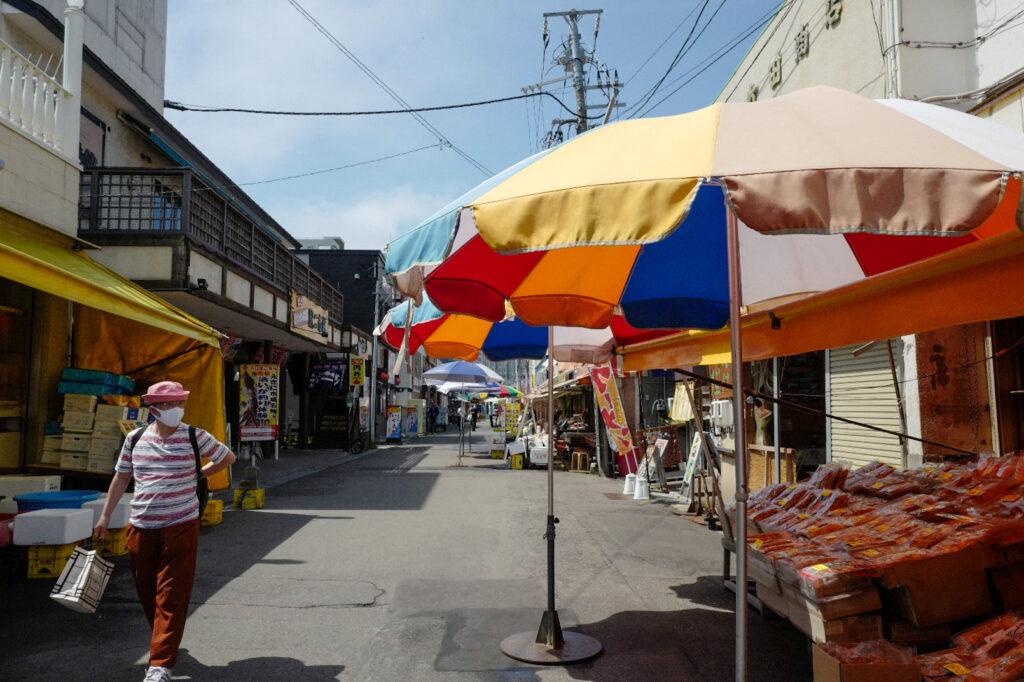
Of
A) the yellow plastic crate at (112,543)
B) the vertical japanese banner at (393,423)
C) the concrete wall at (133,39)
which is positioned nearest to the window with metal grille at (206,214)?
the concrete wall at (133,39)

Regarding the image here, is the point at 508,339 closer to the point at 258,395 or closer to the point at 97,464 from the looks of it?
the point at 97,464

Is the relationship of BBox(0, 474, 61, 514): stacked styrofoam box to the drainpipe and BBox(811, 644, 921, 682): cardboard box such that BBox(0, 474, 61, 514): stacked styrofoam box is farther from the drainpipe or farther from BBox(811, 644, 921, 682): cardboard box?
BBox(811, 644, 921, 682): cardboard box

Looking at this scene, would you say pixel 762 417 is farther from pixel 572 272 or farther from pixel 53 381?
pixel 53 381

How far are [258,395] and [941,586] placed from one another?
17.7 meters

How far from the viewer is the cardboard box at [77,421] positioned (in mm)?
9375

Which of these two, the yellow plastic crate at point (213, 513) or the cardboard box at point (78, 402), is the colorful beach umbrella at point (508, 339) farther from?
the cardboard box at point (78, 402)

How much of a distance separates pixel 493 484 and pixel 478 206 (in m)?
14.5

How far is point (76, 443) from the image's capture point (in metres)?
9.39

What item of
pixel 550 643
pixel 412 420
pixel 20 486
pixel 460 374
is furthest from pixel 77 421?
pixel 412 420

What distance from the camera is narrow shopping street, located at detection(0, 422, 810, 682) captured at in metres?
4.83

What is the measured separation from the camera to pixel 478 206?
10.5 feet

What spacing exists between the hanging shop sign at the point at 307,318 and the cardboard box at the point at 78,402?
10.2 m

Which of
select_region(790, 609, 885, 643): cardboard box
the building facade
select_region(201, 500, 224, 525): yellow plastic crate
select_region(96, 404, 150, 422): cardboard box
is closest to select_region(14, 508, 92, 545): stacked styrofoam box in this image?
select_region(96, 404, 150, 422): cardboard box

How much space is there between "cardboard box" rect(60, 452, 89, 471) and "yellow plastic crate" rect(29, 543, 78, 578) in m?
2.61
